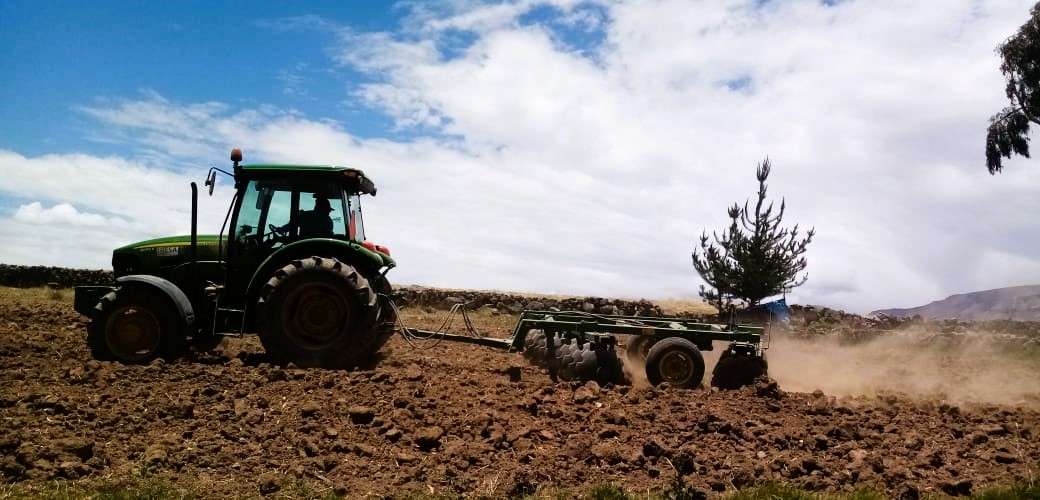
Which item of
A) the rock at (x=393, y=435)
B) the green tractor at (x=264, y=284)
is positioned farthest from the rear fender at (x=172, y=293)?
the rock at (x=393, y=435)

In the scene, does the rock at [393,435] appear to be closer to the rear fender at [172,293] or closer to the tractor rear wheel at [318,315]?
the tractor rear wheel at [318,315]

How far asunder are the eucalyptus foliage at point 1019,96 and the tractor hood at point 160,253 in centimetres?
2573

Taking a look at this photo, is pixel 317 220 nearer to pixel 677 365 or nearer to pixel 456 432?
pixel 456 432

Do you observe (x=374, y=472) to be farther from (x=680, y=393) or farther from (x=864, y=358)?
(x=864, y=358)

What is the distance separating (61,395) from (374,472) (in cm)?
344

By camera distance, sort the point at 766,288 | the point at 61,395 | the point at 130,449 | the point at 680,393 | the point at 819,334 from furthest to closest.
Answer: the point at 766,288 → the point at 819,334 → the point at 680,393 → the point at 61,395 → the point at 130,449

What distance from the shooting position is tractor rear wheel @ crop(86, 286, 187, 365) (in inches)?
333

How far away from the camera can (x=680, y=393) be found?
801 cm

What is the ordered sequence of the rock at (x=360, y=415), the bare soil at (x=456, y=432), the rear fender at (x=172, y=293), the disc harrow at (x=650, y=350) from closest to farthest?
the bare soil at (x=456, y=432) < the rock at (x=360, y=415) < the rear fender at (x=172, y=293) < the disc harrow at (x=650, y=350)

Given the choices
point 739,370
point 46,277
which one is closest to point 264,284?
point 739,370

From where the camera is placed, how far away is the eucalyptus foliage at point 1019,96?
2398cm

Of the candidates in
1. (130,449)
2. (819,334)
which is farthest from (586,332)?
(819,334)

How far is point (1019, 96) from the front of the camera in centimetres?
2445

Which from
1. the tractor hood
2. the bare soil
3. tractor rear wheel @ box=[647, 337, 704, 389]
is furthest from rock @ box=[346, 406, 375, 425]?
the tractor hood
